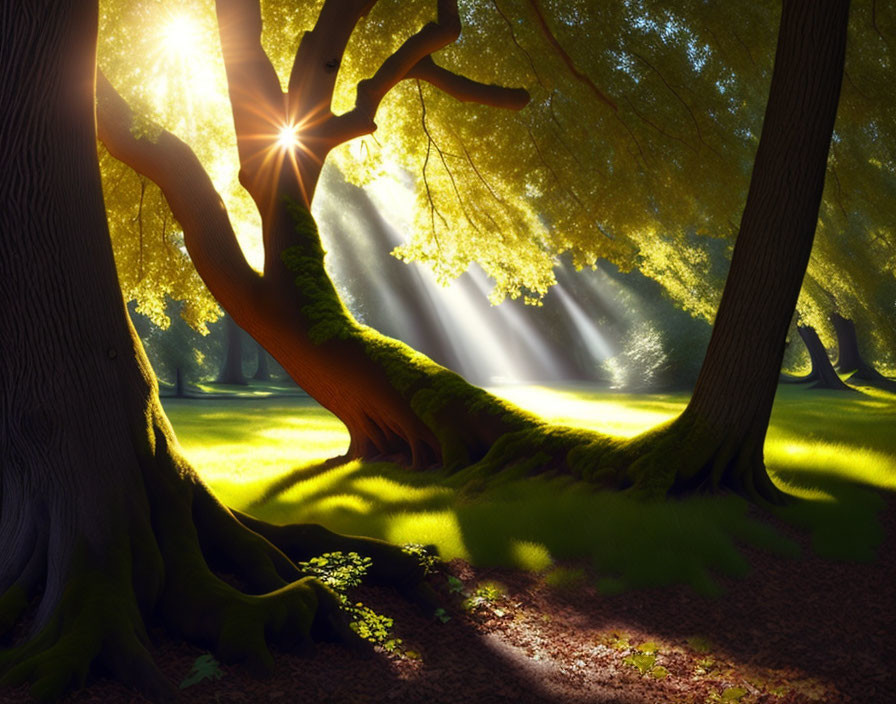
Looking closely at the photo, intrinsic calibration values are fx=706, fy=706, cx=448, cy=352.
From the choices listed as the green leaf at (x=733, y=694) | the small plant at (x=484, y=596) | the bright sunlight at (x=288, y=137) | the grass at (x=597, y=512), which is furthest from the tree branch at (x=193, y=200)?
the green leaf at (x=733, y=694)

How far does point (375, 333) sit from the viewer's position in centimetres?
933

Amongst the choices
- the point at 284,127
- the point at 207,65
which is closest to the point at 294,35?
the point at 207,65

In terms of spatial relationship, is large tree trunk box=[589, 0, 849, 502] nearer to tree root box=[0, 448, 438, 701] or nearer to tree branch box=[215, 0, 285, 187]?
tree root box=[0, 448, 438, 701]

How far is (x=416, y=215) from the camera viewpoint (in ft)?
44.4

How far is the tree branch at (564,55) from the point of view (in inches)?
424

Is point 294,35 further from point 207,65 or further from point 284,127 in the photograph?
point 284,127

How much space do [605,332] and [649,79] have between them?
22.5 m

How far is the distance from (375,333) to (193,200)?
2952mm

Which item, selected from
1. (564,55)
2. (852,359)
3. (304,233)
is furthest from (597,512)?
(852,359)

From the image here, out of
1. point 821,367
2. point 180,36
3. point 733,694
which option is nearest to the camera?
point 733,694

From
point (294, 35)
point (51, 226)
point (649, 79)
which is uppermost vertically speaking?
point (294, 35)

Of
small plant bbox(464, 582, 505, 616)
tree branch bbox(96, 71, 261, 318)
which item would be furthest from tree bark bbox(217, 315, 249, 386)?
small plant bbox(464, 582, 505, 616)

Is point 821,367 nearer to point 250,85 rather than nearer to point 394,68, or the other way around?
point 394,68

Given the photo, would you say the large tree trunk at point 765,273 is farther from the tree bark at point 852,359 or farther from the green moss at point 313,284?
the tree bark at point 852,359
